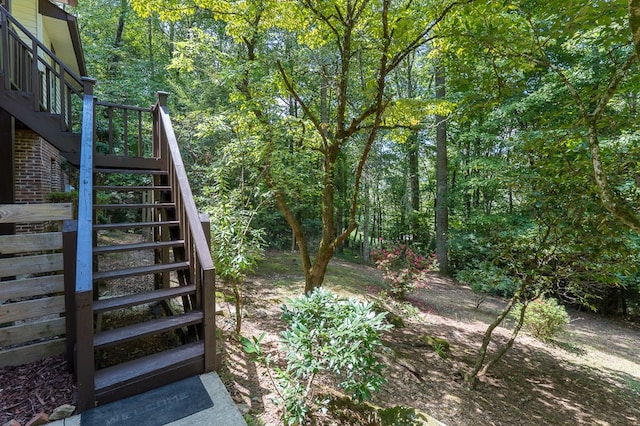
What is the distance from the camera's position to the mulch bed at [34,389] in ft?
6.58

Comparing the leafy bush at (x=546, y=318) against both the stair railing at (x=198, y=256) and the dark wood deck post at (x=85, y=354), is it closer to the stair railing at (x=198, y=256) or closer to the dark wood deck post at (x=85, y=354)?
the stair railing at (x=198, y=256)

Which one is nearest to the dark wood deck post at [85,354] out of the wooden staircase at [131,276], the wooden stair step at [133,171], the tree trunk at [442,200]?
the wooden staircase at [131,276]

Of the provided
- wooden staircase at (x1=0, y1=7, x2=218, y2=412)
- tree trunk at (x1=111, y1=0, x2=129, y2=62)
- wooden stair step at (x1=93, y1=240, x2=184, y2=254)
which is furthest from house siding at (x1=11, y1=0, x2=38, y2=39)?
wooden stair step at (x1=93, y1=240, x2=184, y2=254)

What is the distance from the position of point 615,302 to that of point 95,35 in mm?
23913

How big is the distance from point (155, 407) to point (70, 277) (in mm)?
1199

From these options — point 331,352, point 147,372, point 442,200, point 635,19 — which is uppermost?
point 635,19

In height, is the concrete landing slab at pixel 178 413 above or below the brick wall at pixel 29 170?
below

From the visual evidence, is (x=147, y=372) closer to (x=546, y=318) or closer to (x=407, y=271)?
(x=407, y=271)

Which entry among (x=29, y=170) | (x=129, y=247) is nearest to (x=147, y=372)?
(x=129, y=247)

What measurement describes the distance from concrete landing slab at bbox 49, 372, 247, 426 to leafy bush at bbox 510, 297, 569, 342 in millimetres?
6470

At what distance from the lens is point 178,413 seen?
6.27 ft

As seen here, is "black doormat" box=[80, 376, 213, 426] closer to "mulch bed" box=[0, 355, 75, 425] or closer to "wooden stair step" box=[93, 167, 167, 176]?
"mulch bed" box=[0, 355, 75, 425]

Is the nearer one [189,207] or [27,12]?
[189,207]

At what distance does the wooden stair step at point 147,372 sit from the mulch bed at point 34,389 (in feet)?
1.15
